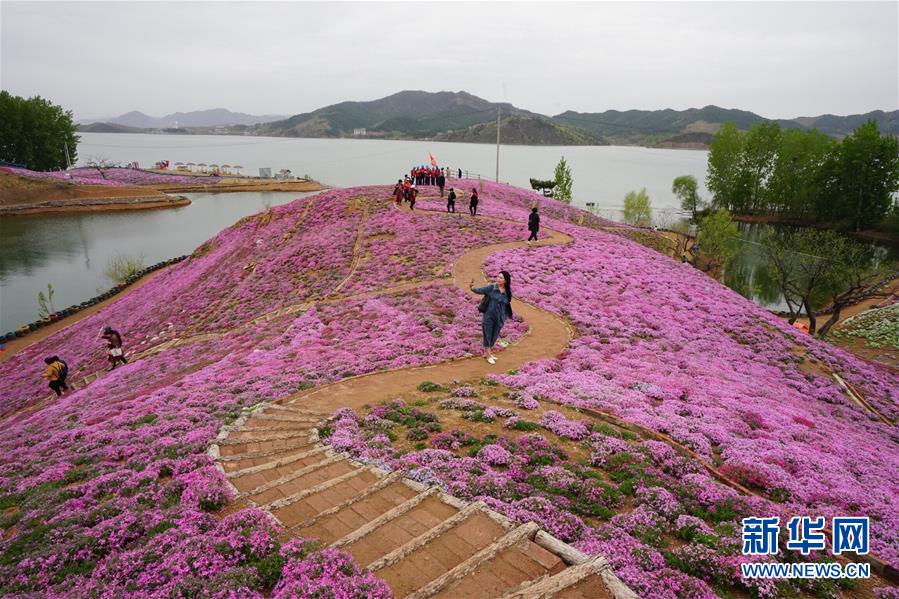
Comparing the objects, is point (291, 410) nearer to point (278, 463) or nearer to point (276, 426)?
point (276, 426)

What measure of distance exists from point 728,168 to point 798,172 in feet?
38.8

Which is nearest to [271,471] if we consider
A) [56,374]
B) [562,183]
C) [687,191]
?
[56,374]

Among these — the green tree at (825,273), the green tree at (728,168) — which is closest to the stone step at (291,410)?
the green tree at (825,273)

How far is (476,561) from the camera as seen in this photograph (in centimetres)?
729

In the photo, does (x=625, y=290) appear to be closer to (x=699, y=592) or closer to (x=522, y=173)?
(x=699, y=592)

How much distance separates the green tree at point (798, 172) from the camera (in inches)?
3252

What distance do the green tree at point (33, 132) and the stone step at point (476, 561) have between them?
145543mm

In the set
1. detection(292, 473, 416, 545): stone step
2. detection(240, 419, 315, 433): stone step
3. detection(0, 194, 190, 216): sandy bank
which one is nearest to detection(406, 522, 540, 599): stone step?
detection(292, 473, 416, 545): stone step

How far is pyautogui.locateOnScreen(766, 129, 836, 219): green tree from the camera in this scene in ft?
271

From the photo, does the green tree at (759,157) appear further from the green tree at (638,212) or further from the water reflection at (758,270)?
the green tree at (638,212)

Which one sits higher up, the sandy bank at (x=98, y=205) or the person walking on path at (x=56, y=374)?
the sandy bank at (x=98, y=205)

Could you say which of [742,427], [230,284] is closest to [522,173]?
[230,284]

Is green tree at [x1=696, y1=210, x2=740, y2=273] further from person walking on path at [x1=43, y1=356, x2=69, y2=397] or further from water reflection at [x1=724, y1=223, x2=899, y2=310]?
person walking on path at [x1=43, y1=356, x2=69, y2=397]

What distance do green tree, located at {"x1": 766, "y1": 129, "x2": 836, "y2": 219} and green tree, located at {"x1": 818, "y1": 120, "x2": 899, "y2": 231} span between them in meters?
2.50
